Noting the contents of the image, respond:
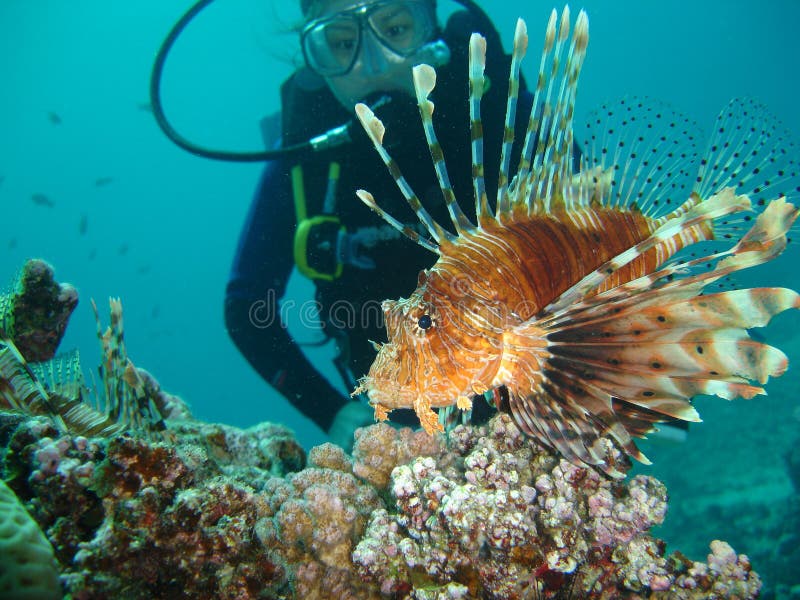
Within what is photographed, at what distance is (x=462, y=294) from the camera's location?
2303mm

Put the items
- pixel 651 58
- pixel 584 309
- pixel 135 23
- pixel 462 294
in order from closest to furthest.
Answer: pixel 584 309
pixel 462 294
pixel 651 58
pixel 135 23

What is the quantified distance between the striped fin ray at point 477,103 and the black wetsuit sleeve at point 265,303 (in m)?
3.48

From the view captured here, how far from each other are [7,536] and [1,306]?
89.0 inches

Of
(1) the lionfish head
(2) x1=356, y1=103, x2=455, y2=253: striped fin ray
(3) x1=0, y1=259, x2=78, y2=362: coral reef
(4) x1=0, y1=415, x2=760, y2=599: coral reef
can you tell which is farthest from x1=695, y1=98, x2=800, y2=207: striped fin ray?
(3) x1=0, y1=259, x2=78, y2=362: coral reef

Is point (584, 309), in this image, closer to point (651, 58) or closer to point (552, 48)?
point (552, 48)

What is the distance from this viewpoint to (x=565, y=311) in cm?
214

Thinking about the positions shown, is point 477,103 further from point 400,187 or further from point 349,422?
point 349,422

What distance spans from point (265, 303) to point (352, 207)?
1.86 metres

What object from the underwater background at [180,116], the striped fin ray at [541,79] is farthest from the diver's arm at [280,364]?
the underwater background at [180,116]

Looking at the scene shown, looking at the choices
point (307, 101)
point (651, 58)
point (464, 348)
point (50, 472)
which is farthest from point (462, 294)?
point (651, 58)

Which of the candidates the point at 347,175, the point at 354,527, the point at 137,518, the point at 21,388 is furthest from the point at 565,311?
the point at 347,175

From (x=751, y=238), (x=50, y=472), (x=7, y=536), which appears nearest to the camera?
(x=7, y=536)

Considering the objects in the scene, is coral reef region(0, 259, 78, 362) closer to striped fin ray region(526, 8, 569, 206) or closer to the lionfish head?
the lionfish head

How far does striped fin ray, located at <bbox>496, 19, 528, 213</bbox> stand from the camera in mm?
2256
